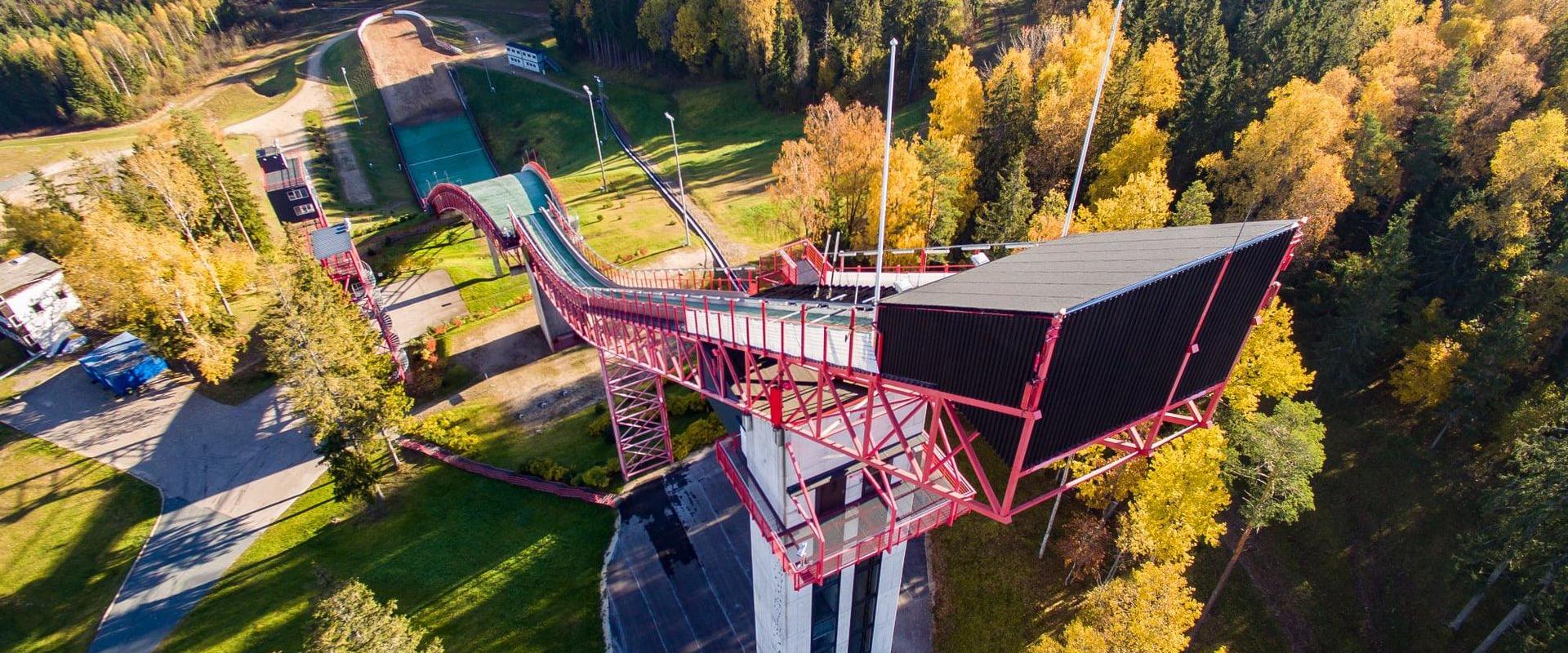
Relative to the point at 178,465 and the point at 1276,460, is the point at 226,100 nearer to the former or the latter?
the point at 178,465

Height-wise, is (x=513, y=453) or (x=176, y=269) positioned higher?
(x=176, y=269)

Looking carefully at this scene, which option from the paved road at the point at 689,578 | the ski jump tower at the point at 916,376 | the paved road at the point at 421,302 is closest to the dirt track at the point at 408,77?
the paved road at the point at 421,302

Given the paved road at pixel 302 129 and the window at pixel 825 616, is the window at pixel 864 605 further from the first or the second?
the paved road at pixel 302 129

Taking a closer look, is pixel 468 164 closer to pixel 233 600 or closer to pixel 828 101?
pixel 828 101

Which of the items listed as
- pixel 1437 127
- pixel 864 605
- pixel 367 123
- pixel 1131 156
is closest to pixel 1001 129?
pixel 1131 156

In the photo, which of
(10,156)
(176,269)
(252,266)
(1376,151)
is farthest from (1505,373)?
(10,156)

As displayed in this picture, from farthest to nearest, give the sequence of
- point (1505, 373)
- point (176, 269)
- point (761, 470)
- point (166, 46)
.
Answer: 1. point (166, 46)
2. point (176, 269)
3. point (1505, 373)
4. point (761, 470)
